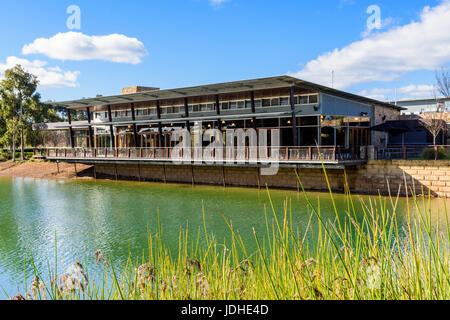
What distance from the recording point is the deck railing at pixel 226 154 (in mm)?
17750

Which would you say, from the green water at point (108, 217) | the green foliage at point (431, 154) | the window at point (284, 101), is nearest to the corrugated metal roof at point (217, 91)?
the window at point (284, 101)

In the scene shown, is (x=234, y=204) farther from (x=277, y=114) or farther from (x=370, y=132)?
(x=370, y=132)

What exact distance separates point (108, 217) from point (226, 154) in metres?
8.20

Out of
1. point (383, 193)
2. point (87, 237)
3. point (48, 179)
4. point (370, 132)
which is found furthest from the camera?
point (48, 179)

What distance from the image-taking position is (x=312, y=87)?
19578 millimetres

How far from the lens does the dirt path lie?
29.6m

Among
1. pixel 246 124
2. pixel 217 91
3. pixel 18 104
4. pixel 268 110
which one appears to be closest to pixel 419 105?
pixel 268 110

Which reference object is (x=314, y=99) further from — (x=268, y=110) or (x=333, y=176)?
(x=333, y=176)

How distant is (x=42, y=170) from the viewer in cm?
3175

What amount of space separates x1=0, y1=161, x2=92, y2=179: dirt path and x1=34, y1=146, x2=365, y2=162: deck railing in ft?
8.59

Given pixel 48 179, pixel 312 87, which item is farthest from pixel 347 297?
pixel 48 179

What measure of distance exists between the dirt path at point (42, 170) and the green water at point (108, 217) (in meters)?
5.93

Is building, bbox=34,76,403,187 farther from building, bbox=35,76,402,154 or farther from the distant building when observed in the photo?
the distant building
